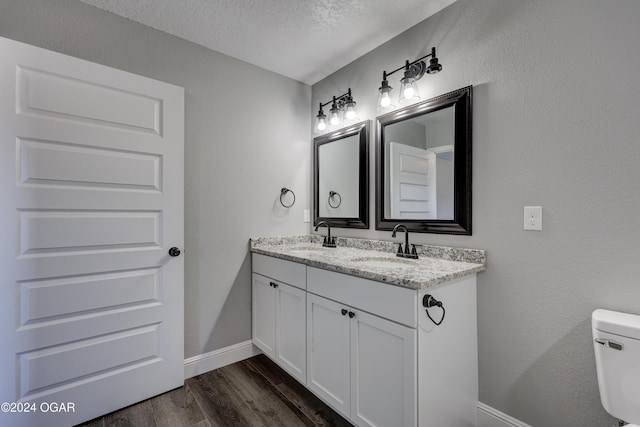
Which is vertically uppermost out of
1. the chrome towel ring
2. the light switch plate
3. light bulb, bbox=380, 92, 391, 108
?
light bulb, bbox=380, 92, 391, 108

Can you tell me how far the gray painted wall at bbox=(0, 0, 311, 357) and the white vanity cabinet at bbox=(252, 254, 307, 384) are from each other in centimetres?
14

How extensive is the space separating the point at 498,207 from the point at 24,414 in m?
2.60

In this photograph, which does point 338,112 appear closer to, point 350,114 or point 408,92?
point 350,114

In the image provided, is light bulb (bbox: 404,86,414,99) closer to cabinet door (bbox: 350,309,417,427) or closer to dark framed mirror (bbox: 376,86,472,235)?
dark framed mirror (bbox: 376,86,472,235)

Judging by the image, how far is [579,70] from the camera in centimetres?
126

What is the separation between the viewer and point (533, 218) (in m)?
1.38

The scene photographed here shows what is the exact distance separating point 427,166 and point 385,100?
52cm

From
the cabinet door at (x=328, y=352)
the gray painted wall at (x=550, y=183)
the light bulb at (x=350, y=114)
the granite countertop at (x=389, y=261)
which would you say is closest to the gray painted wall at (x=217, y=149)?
the granite countertop at (x=389, y=261)

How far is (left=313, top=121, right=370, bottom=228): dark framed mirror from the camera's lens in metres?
2.21

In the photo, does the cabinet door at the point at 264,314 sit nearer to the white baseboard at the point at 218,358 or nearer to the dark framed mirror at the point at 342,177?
the white baseboard at the point at 218,358

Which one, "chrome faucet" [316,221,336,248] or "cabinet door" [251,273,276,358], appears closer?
"cabinet door" [251,273,276,358]

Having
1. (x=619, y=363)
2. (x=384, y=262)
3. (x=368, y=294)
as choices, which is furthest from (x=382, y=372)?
(x=619, y=363)

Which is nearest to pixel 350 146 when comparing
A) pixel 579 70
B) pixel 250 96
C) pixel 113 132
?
pixel 250 96

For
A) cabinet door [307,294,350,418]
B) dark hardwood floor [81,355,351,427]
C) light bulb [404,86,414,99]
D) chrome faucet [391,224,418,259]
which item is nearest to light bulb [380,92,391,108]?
light bulb [404,86,414,99]
